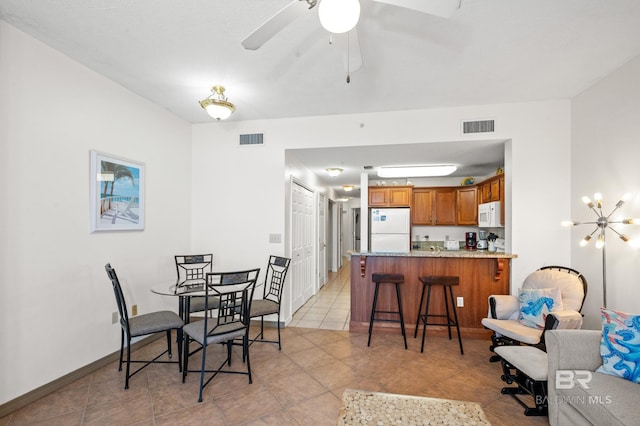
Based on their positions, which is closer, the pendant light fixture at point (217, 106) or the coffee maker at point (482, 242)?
the pendant light fixture at point (217, 106)

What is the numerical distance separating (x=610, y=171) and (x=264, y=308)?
3684mm

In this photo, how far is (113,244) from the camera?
302 cm

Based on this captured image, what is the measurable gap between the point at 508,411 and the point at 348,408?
1.20 metres

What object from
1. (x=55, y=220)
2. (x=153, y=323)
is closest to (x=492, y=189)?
(x=153, y=323)

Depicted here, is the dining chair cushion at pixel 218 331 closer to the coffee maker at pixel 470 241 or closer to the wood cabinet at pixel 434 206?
the wood cabinet at pixel 434 206

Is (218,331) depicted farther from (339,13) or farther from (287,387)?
(339,13)

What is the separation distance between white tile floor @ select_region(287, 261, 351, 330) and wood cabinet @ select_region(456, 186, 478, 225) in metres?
2.72

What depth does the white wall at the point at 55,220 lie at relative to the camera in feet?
7.15

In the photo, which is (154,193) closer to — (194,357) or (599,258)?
(194,357)

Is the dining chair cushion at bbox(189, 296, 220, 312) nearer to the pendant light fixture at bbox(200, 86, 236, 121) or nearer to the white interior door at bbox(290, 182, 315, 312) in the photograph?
the white interior door at bbox(290, 182, 315, 312)

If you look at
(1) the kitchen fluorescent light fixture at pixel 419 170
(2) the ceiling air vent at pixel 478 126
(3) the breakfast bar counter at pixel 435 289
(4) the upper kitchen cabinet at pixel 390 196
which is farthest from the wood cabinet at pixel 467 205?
(2) the ceiling air vent at pixel 478 126

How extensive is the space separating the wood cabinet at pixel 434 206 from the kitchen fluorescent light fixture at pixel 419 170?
32.6 inches

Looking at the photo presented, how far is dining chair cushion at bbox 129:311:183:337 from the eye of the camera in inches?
Result: 102

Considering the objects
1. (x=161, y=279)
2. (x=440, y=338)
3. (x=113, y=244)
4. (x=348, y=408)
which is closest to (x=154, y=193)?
(x=113, y=244)
